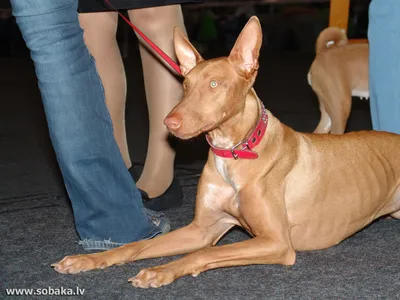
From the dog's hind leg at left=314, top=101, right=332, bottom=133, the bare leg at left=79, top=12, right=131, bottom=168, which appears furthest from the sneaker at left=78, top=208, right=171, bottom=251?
the dog's hind leg at left=314, top=101, right=332, bottom=133

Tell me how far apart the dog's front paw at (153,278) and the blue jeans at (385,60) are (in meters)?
1.61

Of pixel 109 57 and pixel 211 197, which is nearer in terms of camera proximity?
pixel 211 197

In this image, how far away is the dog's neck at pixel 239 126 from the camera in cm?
273

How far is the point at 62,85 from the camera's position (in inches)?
109

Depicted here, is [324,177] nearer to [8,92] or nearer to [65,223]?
[65,223]

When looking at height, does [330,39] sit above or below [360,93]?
above

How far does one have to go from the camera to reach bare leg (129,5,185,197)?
11.2 ft

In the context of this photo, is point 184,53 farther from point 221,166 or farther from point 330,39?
point 330,39

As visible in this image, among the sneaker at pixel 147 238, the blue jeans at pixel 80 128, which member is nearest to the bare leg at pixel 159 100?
the sneaker at pixel 147 238

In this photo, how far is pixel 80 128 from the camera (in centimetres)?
281

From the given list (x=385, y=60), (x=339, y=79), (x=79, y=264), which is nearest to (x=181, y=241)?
(x=79, y=264)

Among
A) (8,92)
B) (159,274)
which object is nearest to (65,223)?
(159,274)

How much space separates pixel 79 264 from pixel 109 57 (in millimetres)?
1049

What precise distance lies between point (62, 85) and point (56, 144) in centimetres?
22
